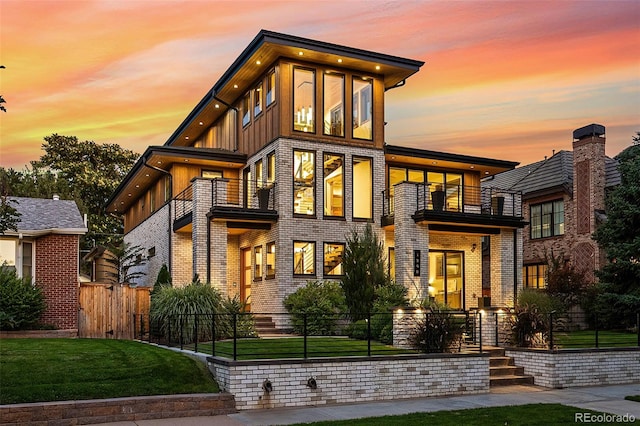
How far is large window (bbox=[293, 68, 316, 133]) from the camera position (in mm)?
23719

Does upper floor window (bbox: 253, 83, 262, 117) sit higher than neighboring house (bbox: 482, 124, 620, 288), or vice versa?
upper floor window (bbox: 253, 83, 262, 117)

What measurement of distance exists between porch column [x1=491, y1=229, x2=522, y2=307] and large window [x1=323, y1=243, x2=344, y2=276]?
18.8ft

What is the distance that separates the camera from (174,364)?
44.8 feet

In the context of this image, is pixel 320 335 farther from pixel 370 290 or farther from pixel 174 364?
pixel 174 364

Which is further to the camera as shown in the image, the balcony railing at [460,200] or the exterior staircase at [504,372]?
the balcony railing at [460,200]

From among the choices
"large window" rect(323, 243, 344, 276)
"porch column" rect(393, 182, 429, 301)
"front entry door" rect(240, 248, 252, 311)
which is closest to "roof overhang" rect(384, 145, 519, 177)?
"porch column" rect(393, 182, 429, 301)

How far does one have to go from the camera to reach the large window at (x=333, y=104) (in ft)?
79.4

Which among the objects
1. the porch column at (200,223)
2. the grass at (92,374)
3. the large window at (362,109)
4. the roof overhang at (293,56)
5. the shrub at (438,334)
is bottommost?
the grass at (92,374)

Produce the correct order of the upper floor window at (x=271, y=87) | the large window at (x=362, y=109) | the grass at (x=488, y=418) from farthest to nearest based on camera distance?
the large window at (x=362, y=109)
the upper floor window at (x=271, y=87)
the grass at (x=488, y=418)

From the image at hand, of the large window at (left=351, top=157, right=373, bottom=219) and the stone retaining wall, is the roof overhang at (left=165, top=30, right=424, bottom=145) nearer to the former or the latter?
the large window at (left=351, top=157, right=373, bottom=219)

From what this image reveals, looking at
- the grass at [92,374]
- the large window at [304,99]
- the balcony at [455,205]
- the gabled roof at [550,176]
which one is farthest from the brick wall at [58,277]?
the gabled roof at [550,176]

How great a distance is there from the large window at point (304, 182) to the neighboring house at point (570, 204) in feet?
39.5

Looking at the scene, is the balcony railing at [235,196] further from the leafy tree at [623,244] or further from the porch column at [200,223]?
the leafy tree at [623,244]

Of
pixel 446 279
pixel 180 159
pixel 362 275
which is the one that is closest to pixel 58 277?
pixel 180 159
